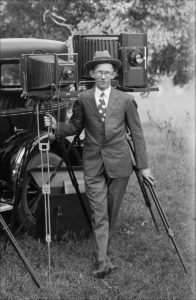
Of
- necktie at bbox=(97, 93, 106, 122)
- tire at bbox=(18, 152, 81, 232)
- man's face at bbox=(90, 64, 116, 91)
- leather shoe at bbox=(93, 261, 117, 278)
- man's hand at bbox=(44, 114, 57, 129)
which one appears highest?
man's face at bbox=(90, 64, 116, 91)

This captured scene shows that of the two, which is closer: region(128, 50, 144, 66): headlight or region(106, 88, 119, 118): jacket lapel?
region(106, 88, 119, 118): jacket lapel

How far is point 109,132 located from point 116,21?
5998 mm

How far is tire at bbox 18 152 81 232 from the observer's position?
587 centimetres

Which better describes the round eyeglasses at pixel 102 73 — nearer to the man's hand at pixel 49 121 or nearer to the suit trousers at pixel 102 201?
the man's hand at pixel 49 121

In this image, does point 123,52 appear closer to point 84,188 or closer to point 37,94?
point 37,94

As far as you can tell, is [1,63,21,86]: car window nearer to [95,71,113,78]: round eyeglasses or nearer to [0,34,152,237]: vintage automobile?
[0,34,152,237]: vintage automobile

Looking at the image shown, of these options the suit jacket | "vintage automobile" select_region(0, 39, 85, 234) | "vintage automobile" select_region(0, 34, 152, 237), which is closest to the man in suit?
the suit jacket

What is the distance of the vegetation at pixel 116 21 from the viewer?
10.7 meters

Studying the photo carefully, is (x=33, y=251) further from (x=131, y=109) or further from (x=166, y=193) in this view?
(x=166, y=193)

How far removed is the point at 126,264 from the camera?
5348mm

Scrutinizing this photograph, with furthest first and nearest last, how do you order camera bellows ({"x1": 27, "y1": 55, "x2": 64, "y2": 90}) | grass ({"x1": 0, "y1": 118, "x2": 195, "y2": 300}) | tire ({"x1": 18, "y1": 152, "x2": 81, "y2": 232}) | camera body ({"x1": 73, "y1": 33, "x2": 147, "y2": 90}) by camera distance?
tire ({"x1": 18, "y1": 152, "x2": 81, "y2": 232}) < camera body ({"x1": 73, "y1": 33, "x2": 147, "y2": 90}) < camera bellows ({"x1": 27, "y1": 55, "x2": 64, "y2": 90}) < grass ({"x1": 0, "y1": 118, "x2": 195, "y2": 300})

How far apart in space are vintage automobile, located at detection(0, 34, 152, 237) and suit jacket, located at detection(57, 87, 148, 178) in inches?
7.2

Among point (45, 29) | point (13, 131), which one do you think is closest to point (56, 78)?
point (13, 131)

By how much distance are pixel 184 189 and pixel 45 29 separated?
5.34 metres
